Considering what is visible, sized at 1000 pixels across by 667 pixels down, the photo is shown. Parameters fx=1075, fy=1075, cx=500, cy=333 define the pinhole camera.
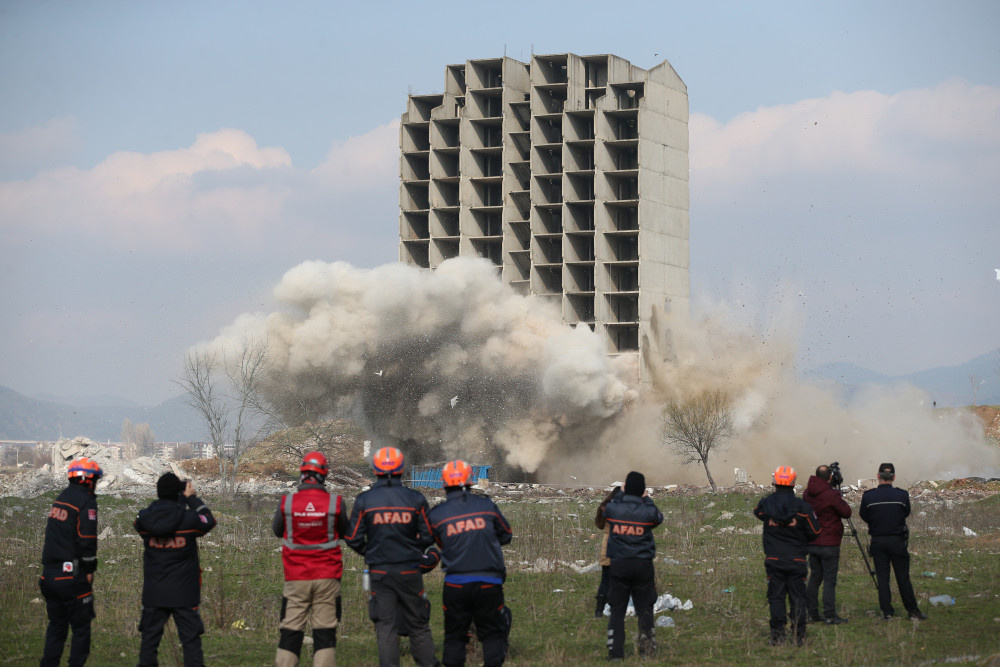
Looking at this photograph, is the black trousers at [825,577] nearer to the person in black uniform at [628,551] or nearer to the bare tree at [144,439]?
the person in black uniform at [628,551]

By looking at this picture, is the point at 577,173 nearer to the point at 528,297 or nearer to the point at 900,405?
the point at 528,297

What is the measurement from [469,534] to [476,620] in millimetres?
915

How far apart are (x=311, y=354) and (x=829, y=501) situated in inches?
1725

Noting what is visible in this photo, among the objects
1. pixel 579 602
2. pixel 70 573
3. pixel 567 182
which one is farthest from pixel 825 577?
pixel 567 182

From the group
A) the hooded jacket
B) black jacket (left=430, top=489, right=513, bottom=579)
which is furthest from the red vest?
the hooded jacket

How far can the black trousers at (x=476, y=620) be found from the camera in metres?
10.7

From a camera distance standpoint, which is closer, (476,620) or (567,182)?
(476,620)

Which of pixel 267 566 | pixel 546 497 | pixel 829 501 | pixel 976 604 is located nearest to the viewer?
pixel 829 501

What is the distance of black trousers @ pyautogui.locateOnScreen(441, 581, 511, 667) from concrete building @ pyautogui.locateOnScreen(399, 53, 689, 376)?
51.3 m

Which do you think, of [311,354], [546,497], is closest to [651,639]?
[546,497]

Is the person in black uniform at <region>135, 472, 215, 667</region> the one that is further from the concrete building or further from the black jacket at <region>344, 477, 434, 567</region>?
the concrete building

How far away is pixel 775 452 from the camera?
6059cm

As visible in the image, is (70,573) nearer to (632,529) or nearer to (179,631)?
(179,631)

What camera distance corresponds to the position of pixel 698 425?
166 feet
